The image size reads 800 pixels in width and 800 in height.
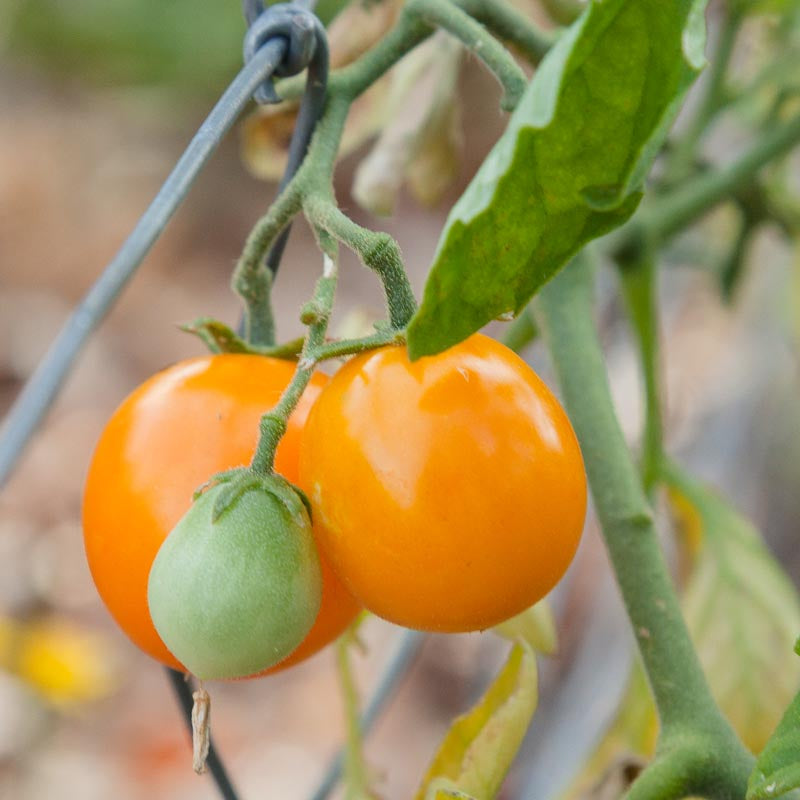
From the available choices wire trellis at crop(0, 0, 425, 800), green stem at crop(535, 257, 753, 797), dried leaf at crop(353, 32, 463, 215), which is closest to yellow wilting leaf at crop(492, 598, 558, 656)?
green stem at crop(535, 257, 753, 797)

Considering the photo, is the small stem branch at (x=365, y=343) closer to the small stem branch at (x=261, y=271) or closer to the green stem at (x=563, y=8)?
the small stem branch at (x=261, y=271)

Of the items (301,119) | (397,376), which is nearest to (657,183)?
(301,119)

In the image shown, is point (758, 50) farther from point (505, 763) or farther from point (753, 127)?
point (505, 763)

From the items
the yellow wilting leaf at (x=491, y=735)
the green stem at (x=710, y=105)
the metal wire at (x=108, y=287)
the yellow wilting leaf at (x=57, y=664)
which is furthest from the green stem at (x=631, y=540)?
the yellow wilting leaf at (x=57, y=664)

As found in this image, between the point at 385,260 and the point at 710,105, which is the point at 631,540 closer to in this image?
the point at 385,260

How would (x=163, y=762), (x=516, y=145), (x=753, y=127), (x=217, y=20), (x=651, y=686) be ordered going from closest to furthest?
(x=516, y=145) < (x=651, y=686) < (x=753, y=127) < (x=163, y=762) < (x=217, y=20)
